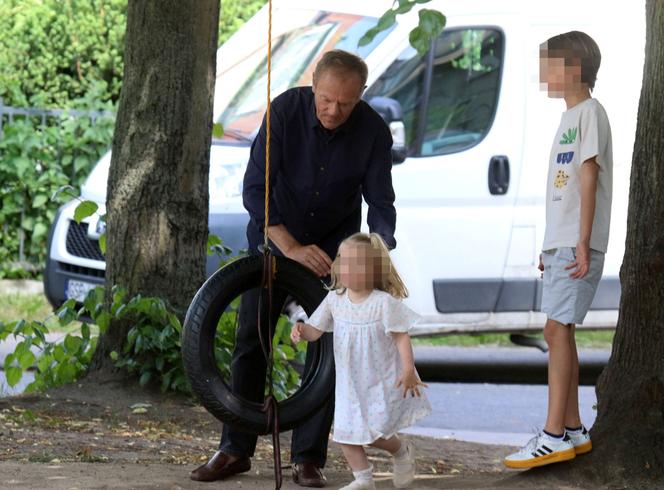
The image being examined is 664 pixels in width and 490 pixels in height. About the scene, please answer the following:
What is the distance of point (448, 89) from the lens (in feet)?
31.4

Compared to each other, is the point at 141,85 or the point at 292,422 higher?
the point at 141,85

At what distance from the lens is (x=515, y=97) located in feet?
31.3

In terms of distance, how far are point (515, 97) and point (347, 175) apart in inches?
179

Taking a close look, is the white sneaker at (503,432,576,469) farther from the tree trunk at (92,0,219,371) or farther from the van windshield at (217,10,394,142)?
the van windshield at (217,10,394,142)

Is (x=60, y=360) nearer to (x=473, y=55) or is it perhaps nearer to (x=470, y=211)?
(x=470, y=211)

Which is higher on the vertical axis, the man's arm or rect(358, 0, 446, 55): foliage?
rect(358, 0, 446, 55): foliage

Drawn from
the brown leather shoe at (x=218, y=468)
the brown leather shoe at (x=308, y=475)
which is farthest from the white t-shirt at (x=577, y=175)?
the brown leather shoe at (x=218, y=468)

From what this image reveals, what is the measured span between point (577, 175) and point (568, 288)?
0.41 m

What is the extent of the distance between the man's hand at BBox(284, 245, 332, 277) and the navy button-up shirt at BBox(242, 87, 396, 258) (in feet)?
0.44

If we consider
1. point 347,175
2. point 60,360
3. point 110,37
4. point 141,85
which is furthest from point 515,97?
point 110,37

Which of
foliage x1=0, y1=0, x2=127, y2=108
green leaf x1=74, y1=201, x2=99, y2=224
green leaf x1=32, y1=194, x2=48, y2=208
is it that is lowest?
green leaf x1=32, y1=194, x2=48, y2=208

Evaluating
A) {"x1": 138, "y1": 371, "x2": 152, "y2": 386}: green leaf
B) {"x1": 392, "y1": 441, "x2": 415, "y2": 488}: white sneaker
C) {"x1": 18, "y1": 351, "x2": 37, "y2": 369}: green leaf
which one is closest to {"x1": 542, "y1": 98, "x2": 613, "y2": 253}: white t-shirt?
{"x1": 392, "y1": 441, "x2": 415, "y2": 488}: white sneaker

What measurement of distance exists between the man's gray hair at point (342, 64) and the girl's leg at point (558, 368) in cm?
115

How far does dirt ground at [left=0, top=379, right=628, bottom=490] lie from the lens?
17.2ft
